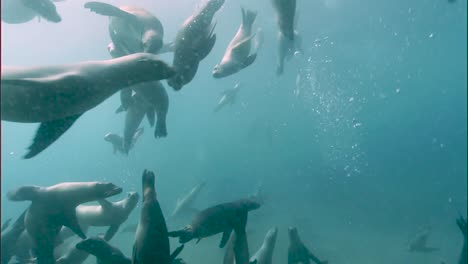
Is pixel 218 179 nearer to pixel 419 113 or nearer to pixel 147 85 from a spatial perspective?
pixel 147 85

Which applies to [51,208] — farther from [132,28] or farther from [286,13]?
[286,13]

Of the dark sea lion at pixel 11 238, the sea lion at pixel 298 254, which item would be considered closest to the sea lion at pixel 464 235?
the sea lion at pixel 298 254

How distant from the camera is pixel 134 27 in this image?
665 centimetres

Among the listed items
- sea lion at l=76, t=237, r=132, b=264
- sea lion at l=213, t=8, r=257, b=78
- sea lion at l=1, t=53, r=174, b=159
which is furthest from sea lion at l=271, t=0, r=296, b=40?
sea lion at l=76, t=237, r=132, b=264

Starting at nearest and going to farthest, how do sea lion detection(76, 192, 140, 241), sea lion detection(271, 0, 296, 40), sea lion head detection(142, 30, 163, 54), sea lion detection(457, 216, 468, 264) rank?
sea lion detection(271, 0, 296, 40) → sea lion head detection(142, 30, 163, 54) → sea lion detection(76, 192, 140, 241) → sea lion detection(457, 216, 468, 264)

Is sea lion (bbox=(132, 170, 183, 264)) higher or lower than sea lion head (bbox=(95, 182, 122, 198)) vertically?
lower

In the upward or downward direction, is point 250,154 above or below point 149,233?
below

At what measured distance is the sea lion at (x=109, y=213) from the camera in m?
7.22

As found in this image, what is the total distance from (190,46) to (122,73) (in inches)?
37.0

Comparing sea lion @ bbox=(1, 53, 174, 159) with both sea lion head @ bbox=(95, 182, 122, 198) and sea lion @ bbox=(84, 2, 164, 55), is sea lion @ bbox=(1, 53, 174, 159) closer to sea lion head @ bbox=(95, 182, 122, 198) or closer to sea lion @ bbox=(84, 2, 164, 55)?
sea lion @ bbox=(84, 2, 164, 55)

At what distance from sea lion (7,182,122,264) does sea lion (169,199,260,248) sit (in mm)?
1385

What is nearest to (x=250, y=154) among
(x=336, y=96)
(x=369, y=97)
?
(x=336, y=96)

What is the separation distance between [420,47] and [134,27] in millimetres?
51371

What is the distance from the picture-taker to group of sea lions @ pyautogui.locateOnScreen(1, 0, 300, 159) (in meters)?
3.58
